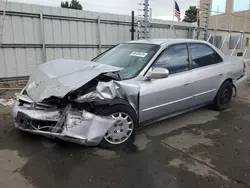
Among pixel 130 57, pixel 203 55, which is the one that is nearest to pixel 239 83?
pixel 203 55

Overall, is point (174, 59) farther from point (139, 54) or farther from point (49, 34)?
point (49, 34)

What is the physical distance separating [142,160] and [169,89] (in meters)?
1.25

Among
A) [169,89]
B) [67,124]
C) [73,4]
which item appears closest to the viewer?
[67,124]

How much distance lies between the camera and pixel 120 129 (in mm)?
3033

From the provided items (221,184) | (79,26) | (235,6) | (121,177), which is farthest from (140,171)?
(235,6)

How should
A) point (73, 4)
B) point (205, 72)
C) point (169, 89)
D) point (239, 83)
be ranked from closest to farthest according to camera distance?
1. point (169, 89)
2. point (205, 72)
3. point (239, 83)
4. point (73, 4)

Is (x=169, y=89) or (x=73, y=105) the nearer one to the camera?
(x=73, y=105)

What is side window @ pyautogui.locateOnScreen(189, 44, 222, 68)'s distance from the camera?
399cm

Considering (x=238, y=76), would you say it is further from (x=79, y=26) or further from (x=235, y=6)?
(x=235, y=6)

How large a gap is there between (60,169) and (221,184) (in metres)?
1.78

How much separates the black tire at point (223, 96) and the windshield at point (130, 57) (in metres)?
1.85

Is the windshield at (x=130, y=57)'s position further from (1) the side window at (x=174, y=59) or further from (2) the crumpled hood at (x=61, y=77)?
(2) the crumpled hood at (x=61, y=77)

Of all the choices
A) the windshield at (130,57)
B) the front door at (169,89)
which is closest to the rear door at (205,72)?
the front door at (169,89)

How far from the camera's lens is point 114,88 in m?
2.92
